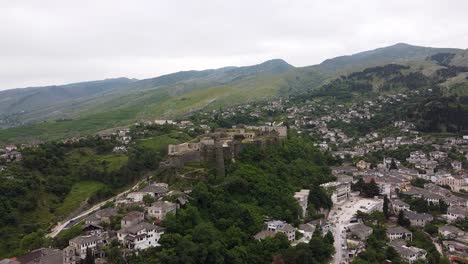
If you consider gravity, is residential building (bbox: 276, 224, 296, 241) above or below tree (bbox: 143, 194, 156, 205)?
A: below

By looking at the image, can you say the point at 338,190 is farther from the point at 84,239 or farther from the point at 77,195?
the point at 84,239

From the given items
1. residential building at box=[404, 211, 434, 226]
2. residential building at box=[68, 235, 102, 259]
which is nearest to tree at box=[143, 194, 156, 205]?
residential building at box=[68, 235, 102, 259]

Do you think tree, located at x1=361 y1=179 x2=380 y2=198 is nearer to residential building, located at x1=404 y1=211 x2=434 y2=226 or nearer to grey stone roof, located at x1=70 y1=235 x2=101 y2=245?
residential building, located at x1=404 y1=211 x2=434 y2=226

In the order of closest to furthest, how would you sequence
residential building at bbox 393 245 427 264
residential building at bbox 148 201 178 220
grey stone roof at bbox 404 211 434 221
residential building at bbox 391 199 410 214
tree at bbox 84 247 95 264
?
tree at bbox 84 247 95 264
residential building at bbox 393 245 427 264
residential building at bbox 148 201 178 220
grey stone roof at bbox 404 211 434 221
residential building at bbox 391 199 410 214

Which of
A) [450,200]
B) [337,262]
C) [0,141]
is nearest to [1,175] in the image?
[337,262]

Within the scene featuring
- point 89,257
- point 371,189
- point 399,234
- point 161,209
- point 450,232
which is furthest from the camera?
point 371,189

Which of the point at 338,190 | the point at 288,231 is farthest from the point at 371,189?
the point at 288,231

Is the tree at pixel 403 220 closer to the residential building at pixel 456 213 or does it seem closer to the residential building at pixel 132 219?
the residential building at pixel 456 213

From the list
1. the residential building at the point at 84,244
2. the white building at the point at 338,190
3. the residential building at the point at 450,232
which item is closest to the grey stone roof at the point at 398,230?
the residential building at the point at 450,232
